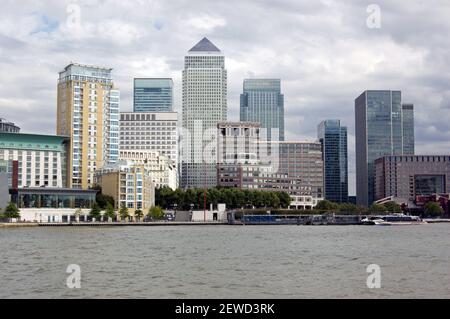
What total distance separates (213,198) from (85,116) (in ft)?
129

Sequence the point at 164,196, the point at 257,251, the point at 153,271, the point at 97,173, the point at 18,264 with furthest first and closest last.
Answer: the point at 164,196 < the point at 97,173 < the point at 257,251 < the point at 18,264 < the point at 153,271

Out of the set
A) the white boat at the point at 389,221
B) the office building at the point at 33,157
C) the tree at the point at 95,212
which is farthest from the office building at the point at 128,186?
the white boat at the point at 389,221

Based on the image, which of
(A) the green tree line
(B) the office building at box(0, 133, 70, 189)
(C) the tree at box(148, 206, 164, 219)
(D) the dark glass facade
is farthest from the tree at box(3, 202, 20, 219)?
(A) the green tree line

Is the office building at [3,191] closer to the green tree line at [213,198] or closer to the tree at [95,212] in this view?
the tree at [95,212]

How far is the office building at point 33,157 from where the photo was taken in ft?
507

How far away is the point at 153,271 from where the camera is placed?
4169cm

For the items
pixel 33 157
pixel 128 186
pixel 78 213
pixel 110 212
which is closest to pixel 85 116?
pixel 33 157

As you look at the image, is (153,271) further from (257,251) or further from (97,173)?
(97,173)

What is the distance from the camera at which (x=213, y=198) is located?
591ft

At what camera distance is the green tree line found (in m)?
179

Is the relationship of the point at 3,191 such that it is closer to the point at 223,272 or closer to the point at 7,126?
the point at 7,126
